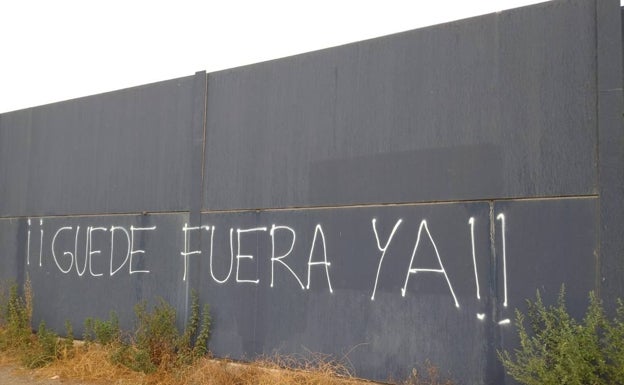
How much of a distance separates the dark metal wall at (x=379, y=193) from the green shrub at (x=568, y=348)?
183 millimetres

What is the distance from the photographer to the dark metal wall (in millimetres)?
4762

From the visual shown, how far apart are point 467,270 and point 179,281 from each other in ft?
11.6

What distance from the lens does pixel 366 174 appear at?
5.82 meters

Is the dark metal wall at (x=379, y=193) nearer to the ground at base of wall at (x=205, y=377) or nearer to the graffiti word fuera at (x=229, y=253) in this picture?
the graffiti word fuera at (x=229, y=253)

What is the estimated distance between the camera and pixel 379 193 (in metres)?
5.71

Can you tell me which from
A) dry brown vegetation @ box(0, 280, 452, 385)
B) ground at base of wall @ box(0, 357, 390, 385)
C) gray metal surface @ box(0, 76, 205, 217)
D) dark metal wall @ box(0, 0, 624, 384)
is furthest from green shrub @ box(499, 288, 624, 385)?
gray metal surface @ box(0, 76, 205, 217)

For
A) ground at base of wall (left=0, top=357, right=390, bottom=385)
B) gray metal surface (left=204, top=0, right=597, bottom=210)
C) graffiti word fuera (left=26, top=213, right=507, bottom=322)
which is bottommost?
ground at base of wall (left=0, top=357, right=390, bottom=385)

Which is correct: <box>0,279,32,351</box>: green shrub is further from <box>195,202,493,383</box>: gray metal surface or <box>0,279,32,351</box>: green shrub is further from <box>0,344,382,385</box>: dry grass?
<box>195,202,493,383</box>: gray metal surface

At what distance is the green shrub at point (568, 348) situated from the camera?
13.7 feet

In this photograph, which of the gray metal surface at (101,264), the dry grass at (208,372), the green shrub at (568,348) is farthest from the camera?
the gray metal surface at (101,264)

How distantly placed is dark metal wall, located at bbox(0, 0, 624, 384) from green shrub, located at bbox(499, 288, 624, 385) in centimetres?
18

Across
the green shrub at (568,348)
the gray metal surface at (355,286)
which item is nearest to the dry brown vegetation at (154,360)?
the gray metal surface at (355,286)

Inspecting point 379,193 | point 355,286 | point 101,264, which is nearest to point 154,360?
point 101,264

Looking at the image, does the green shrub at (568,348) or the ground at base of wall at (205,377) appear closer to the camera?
the green shrub at (568,348)
